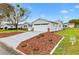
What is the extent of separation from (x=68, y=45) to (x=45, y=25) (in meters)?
0.31

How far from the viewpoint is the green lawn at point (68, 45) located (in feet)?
7.87

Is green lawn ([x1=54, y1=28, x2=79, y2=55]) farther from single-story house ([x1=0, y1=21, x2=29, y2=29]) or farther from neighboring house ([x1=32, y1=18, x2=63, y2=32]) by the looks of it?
single-story house ([x1=0, y1=21, x2=29, y2=29])

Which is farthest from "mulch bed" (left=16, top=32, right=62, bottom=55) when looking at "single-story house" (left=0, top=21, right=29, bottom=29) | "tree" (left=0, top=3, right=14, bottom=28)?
"tree" (left=0, top=3, right=14, bottom=28)

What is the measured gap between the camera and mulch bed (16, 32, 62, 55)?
94.9 inches

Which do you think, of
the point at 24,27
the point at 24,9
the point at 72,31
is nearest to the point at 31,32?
the point at 24,27

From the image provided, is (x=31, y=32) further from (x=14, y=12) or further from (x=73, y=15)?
(x=73, y=15)

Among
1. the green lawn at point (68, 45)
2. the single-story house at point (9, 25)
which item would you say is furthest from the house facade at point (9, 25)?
the green lawn at point (68, 45)

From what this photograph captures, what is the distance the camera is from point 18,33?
2482 mm

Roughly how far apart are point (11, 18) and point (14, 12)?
0.07 m

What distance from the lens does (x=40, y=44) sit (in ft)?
7.96

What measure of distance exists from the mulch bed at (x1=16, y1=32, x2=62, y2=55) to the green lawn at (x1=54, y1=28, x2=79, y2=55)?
6cm

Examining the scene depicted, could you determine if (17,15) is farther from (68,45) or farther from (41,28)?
(68,45)

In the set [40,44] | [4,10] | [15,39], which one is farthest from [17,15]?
[40,44]

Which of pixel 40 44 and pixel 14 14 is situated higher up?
pixel 14 14
